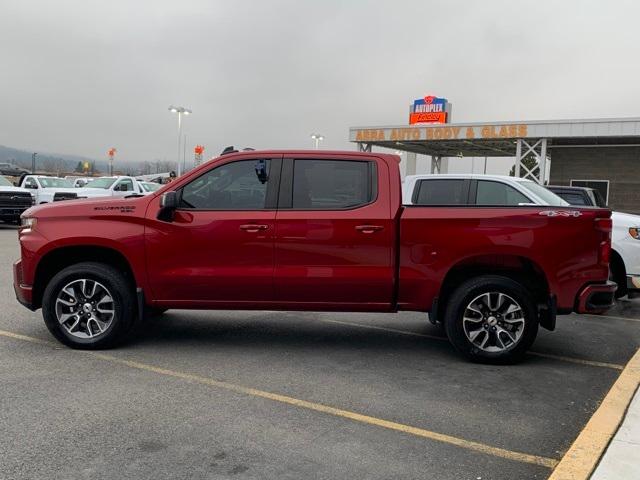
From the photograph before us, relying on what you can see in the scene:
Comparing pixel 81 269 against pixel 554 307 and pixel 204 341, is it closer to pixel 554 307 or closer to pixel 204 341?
pixel 204 341

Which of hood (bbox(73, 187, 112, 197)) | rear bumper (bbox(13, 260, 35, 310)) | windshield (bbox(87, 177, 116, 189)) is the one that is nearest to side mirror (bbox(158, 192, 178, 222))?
rear bumper (bbox(13, 260, 35, 310))

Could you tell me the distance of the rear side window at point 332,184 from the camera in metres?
5.83

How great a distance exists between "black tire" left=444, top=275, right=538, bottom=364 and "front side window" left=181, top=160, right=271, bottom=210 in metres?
2.10

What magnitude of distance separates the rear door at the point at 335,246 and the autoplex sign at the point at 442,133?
2302 centimetres

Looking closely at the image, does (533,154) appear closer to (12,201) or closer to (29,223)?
(12,201)

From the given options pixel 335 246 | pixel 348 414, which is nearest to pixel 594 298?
pixel 335 246

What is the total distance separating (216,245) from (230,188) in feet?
1.92

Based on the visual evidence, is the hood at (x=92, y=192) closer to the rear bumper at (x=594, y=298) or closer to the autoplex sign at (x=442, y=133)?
the autoplex sign at (x=442, y=133)

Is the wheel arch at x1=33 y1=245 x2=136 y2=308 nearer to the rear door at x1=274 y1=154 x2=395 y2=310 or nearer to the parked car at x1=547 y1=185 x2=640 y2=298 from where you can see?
the rear door at x1=274 y1=154 x2=395 y2=310

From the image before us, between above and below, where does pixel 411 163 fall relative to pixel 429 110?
below

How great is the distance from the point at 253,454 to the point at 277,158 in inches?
122

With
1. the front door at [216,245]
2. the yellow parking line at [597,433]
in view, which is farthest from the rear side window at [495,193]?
the front door at [216,245]

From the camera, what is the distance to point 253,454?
3.68 m

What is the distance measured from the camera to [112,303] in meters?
5.88
